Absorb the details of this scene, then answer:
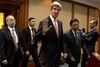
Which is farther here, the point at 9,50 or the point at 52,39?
the point at 9,50

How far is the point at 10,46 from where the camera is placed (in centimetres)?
391

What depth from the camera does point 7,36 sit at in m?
3.93

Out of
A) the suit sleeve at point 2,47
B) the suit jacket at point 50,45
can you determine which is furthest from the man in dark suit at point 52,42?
the suit sleeve at point 2,47

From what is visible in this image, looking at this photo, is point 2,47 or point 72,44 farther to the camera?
point 72,44

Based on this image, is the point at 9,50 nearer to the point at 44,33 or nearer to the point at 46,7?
the point at 44,33

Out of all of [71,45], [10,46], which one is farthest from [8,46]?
[71,45]

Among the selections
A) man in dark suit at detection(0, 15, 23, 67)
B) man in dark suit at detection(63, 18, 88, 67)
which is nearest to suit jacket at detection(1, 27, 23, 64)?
man in dark suit at detection(0, 15, 23, 67)

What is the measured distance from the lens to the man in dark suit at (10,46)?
3.84m

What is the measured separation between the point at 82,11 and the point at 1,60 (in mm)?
7100

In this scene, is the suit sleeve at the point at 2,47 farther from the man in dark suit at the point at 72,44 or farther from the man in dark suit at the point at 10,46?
the man in dark suit at the point at 72,44

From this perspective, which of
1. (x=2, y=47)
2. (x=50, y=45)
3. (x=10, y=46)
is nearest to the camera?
(x=50, y=45)

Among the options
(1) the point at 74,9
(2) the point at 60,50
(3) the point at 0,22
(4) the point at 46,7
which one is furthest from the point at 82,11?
(2) the point at 60,50

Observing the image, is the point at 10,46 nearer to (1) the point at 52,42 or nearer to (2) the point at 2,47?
(2) the point at 2,47

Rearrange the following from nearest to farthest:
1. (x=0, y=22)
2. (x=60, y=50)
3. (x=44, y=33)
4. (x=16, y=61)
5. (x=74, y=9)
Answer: (x=44, y=33) → (x=60, y=50) → (x=16, y=61) → (x=0, y=22) → (x=74, y=9)
